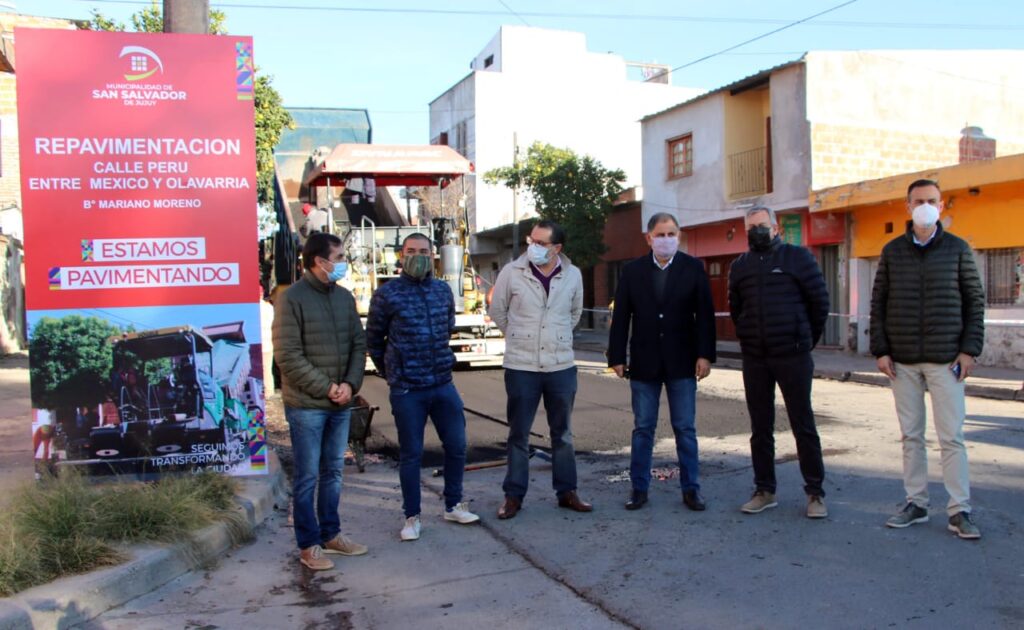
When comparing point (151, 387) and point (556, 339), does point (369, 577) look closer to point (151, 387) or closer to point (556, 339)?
point (556, 339)

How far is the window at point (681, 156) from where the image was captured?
74.4 feet

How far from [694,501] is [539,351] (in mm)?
1410

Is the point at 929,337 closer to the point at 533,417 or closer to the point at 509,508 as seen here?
the point at 533,417

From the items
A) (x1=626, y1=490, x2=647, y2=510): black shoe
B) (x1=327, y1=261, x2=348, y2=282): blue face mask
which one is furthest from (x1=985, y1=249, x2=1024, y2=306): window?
(x1=327, y1=261, x2=348, y2=282): blue face mask

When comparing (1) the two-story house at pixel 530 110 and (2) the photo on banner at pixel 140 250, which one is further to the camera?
(1) the two-story house at pixel 530 110

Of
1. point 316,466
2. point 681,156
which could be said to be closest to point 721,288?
point 681,156

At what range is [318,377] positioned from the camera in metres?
4.64

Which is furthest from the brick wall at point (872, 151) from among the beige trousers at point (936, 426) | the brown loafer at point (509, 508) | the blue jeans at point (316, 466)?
the blue jeans at point (316, 466)

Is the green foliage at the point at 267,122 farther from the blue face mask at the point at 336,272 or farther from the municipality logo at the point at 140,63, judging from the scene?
the blue face mask at the point at 336,272

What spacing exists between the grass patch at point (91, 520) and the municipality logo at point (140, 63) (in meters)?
2.68

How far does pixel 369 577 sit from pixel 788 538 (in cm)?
238

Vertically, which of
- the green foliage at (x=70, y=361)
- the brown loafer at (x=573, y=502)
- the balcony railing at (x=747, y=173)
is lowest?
the brown loafer at (x=573, y=502)

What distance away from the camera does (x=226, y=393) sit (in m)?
6.02

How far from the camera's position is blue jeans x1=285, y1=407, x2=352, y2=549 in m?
4.72
